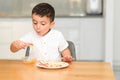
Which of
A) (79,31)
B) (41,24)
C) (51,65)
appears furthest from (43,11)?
(79,31)

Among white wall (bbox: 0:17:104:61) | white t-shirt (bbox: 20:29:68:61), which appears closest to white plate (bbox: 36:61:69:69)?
white t-shirt (bbox: 20:29:68:61)

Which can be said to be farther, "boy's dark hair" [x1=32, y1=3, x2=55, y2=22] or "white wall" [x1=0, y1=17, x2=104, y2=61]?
"white wall" [x1=0, y1=17, x2=104, y2=61]

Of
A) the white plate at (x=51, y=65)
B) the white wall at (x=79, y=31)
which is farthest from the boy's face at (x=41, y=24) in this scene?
the white wall at (x=79, y=31)

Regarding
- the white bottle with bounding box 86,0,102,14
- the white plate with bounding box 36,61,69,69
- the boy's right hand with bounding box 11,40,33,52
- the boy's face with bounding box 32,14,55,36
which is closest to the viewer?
the white plate with bounding box 36,61,69,69

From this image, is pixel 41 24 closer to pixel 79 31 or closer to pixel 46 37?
pixel 46 37

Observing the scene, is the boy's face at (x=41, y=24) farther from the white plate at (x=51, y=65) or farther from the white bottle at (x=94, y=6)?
the white bottle at (x=94, y=6)

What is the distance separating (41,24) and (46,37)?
14cm

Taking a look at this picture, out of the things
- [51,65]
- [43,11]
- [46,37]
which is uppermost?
[43,11]

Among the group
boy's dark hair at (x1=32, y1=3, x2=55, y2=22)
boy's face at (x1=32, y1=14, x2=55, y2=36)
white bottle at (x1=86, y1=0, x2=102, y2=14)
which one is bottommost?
boy's face at (x1=32, y1=14, x2=55, y2=36)

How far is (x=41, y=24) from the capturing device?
1665 millimetres

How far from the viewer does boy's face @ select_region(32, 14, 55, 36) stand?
1.64 m

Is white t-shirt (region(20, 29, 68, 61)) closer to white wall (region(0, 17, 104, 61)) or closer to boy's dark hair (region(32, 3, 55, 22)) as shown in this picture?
boy's dark hair (region(32, 3, 55, 22))

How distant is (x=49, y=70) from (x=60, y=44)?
42 centimetres

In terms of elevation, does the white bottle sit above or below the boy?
above
